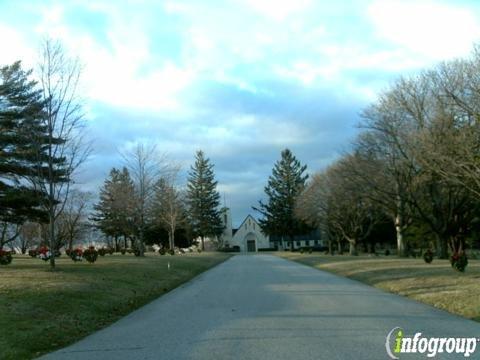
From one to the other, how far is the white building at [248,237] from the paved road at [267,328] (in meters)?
110

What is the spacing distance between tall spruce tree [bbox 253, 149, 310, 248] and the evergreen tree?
94.3 feet

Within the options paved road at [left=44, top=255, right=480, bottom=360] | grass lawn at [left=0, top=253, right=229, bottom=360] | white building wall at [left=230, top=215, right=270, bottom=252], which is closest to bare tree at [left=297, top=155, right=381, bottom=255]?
grass lawn at [left=0, top=253, right=229, bottom=360]

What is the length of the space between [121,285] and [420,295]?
33.5 feet

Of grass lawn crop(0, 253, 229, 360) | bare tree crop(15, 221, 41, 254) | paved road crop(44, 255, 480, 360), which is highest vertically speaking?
bare tree crop(15, 221, 41, 254)

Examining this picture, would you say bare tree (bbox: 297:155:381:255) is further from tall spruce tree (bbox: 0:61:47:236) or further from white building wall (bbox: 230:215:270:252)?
white building wall (bbox: 230:215:270:252)

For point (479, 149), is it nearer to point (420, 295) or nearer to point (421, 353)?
point (420, 295)

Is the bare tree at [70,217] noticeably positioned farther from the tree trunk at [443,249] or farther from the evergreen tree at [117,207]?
the tree trunk at [443,249]

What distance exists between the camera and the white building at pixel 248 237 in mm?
126881

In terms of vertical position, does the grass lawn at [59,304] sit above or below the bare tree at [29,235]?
below

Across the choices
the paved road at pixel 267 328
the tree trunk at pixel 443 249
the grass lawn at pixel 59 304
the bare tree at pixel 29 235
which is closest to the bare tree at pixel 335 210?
the tree trunk at pixel 443 249

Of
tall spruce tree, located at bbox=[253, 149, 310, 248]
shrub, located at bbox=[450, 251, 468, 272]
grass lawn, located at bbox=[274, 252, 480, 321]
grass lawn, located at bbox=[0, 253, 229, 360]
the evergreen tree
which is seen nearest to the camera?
grass lawn, located at bbox=[0, 253, 229, 360]

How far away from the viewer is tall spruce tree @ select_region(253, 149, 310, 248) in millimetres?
106562

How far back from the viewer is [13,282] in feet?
58.3

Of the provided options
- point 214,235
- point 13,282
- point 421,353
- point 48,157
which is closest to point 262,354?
point 421,353
